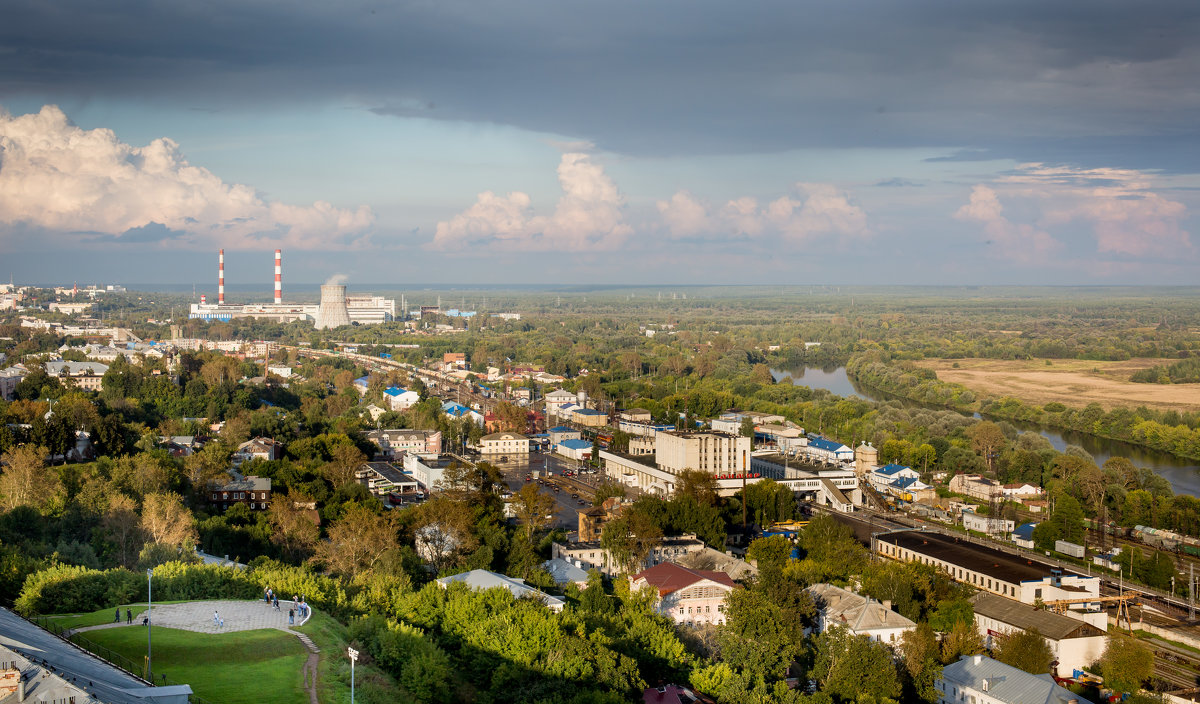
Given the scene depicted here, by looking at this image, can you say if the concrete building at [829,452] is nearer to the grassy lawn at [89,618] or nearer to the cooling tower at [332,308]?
the grassy lawn at [89,618]

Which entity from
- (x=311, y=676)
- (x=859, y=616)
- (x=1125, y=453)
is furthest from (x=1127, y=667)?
(x=1125, y=453)

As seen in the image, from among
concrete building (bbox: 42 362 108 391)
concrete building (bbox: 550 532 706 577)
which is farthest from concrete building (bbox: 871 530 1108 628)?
concrete building (bbox: 42 362 108 391)

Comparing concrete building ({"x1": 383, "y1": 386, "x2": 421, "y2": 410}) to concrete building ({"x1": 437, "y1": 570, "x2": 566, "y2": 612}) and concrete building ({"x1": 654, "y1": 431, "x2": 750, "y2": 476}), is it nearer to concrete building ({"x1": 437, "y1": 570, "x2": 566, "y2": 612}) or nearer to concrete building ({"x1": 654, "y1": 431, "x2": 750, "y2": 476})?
concrete building ({"x1": 654, "y1": 431, "x2": 750, "y2": 476})

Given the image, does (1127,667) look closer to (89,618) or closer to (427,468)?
(89,618)

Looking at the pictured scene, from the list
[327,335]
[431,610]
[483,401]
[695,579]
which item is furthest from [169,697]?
[327,335]

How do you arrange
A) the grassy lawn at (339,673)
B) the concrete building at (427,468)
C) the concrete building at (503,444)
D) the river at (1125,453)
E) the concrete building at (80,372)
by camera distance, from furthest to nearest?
the concrete building at (80,372)
the concrete building at (503,444)
the river at (1125,453)
the concrete building at (427,468)
the grassy lawn at (339,673)

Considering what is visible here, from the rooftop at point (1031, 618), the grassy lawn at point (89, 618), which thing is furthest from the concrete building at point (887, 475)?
the grassy lawn at point (89, 618)
